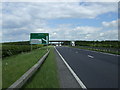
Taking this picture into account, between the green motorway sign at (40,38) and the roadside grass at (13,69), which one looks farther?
the green motorway sign at (40,38)

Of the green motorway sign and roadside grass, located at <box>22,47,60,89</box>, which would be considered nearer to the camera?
roadside grass, located at <box>22,47,60,89</box>

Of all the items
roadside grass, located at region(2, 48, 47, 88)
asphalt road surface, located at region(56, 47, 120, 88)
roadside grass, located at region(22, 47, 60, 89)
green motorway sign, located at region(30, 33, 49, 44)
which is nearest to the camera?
roadside grass, located at region(22, 47, 60, 89)

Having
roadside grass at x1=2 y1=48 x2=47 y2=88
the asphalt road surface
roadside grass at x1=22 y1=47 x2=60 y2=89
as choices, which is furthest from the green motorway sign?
roadside grass at x1=22 y1=47 x2=60 y2=89

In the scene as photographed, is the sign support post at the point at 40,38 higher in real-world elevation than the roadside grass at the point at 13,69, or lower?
higher

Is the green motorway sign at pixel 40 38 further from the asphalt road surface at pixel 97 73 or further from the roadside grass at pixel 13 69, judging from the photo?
the asphalt road surface at pixel 97 73

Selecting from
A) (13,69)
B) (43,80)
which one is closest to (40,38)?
(13,69)

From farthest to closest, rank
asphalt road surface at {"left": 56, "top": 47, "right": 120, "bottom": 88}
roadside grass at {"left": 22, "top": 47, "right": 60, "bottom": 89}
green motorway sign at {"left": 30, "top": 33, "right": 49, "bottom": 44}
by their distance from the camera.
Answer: green motorway sign at {"left": 30, "top": 33, "right": 49, "bottom": 44}
asphalt road surface at {"left": 56, "top": 47, "right": 120, "bottom": 88}
roadside grass at {"left": 22, "top": 47, "right": 60, "bottom": 89}

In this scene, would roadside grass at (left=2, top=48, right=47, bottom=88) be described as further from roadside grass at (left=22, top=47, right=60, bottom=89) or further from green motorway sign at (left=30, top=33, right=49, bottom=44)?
green motorway sign at (left=30, top=33, right=49, bottom=44)

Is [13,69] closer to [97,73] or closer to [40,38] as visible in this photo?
[97,73]

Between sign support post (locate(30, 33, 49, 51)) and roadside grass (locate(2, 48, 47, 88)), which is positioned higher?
sign support post (locate(30, 33, 49, 51))

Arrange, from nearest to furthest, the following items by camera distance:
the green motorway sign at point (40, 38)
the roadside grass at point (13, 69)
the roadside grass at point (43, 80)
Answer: the roadside grass at point (43, 80)
the roadside grass at point (13, 69)
the green motorway sign at point (40, 38)

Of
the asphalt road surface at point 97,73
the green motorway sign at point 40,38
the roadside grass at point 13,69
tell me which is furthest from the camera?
the green motorway sign at point 40,38

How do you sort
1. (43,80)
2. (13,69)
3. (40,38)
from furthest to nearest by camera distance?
1. (40,38)
2. (13,69)
3. (43,80)

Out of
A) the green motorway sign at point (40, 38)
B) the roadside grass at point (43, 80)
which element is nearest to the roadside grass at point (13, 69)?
the roadside grass at point (43, 80)
